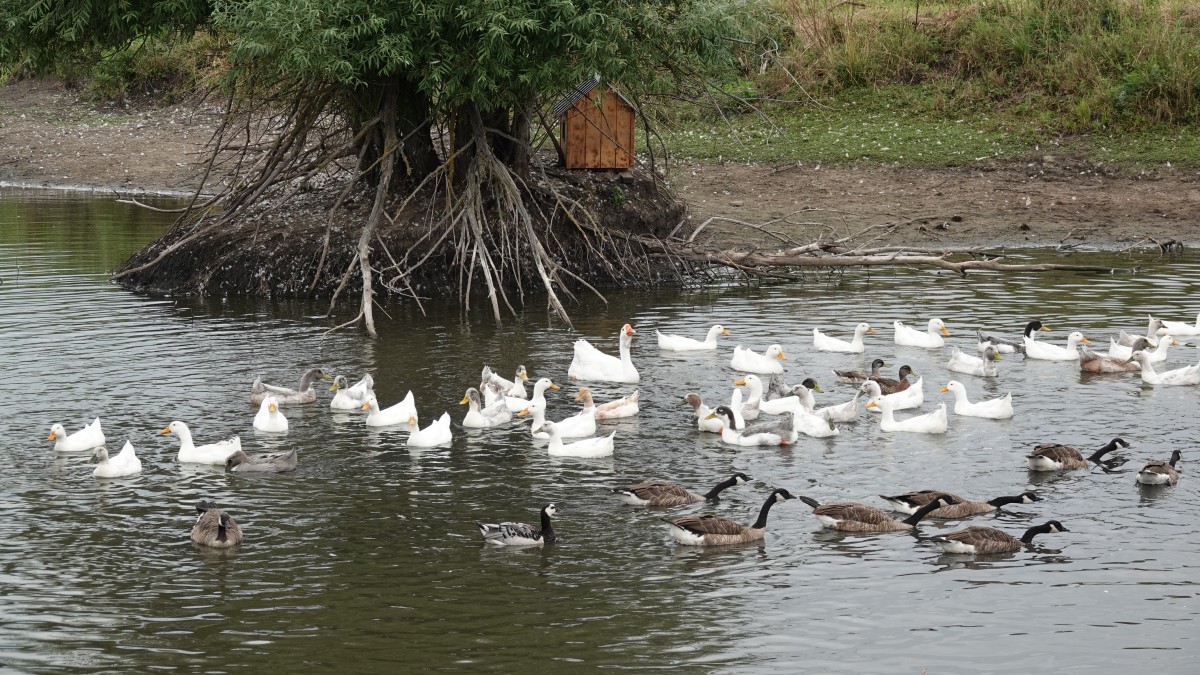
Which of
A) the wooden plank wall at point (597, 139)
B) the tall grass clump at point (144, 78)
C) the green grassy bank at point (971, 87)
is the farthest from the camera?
the tall grass clump at point (144, 78)

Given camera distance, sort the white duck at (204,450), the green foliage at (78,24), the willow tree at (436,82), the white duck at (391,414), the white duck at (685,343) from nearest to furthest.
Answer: the white duck at (204,450), the white duck at (391,414), the white duck at (685,343), the willow tree at (436,82), the green foliage at (78,24)

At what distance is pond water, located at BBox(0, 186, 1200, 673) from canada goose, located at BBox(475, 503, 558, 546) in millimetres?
156

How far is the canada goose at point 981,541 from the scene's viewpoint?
40.2 feet

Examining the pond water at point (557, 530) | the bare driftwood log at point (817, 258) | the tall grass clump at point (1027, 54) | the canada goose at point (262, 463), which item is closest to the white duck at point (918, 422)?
the pond water at point (557, 530)

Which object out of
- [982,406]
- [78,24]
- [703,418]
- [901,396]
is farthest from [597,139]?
[982,406]

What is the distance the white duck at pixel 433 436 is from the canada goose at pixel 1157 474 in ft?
23.8

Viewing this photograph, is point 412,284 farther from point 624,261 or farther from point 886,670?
point 886,670

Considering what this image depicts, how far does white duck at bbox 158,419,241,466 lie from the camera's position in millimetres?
15125

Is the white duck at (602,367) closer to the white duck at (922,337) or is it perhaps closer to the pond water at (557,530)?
the pond water at (557,530)

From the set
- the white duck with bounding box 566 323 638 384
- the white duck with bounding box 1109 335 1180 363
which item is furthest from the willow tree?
the white duck with bounding box 1109 335 1180 363

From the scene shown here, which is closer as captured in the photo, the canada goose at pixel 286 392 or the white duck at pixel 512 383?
the canada goose at pixel 286 392

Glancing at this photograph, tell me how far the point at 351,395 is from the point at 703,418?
14.2 ft

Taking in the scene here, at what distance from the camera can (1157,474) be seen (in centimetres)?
1391

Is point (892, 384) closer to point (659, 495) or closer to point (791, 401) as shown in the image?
point (791, 401)
